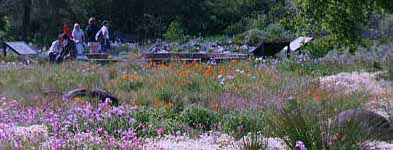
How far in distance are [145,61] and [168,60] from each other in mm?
655

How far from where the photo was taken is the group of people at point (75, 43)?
70.3 feet

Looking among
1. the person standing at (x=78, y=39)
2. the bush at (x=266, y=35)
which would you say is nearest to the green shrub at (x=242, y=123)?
the person standing at (x=78, y=39)

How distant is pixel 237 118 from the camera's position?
879cm

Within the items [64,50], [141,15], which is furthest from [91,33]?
[141,15]

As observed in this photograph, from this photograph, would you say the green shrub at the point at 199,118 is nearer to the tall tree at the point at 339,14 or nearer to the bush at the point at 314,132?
the bush at the point at 314,132

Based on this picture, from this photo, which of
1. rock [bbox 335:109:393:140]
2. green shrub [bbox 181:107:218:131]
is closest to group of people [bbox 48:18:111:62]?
green shrub [bbox 181:107:218:131]

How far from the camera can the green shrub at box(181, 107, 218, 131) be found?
905cm

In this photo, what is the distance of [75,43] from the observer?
2250cm

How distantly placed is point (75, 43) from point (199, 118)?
1387 centimetres

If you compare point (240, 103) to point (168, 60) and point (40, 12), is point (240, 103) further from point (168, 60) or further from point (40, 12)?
point (40, 12)

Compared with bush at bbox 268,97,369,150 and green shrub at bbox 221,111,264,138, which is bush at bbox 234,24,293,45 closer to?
green shrub at bbox 221,111,264,138

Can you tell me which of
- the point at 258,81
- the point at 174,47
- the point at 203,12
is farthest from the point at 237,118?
the point at 203,12

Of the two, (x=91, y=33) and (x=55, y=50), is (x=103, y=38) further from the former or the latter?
(x=55, y=50)

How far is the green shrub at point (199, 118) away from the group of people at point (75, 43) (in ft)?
39.2
